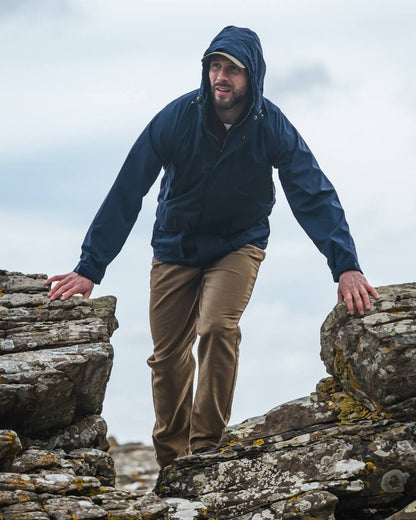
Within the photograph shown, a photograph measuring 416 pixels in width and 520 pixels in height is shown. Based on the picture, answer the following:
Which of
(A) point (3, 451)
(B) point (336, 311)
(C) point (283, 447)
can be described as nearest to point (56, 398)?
(A) point (3, 451)

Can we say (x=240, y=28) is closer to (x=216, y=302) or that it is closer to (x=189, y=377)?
(x=216, y=302)

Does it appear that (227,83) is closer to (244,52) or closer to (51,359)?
(244,52)

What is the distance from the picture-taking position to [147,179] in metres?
10.3

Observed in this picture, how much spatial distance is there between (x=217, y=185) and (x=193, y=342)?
2414 mm

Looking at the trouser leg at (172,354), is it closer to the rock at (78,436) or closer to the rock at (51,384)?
the rock at (78,436)

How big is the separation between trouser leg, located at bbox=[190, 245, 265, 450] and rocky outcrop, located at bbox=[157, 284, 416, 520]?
1.38 ft

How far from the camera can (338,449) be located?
8617 millimetres

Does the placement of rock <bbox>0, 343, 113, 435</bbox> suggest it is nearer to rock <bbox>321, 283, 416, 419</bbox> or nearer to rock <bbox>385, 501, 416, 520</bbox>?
rock <bbox>321, 283, 416, 419</bbox>

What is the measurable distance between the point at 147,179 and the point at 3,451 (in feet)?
14.0

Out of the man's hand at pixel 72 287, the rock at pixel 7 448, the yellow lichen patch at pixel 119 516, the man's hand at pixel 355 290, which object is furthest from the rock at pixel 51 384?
the man's hand at pixel 355 290

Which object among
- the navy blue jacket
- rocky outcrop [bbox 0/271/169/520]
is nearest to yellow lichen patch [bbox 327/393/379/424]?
the navy blue jacket

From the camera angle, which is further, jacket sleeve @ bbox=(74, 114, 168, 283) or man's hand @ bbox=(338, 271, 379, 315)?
jacket sleeve @ bbox=(74, 114, 168, 283)

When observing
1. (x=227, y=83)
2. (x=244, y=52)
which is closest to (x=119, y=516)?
(x=227, y=83)

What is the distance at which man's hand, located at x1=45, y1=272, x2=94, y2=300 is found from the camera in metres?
10.0
